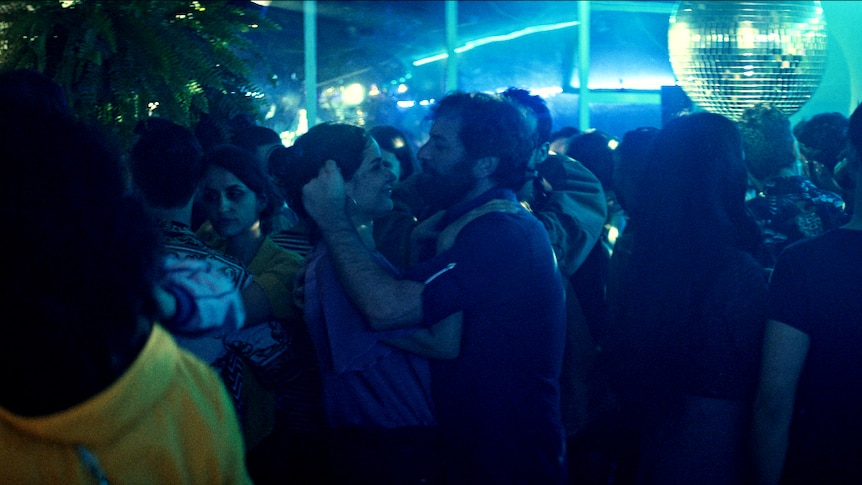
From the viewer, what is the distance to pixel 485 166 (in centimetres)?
243

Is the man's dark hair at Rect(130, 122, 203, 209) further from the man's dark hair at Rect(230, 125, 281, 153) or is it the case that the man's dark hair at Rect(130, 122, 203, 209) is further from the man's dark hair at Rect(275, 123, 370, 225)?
the man's dark hair at Rect(230, 125, 281, 153)

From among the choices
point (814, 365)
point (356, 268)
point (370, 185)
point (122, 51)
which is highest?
point (122, 51)

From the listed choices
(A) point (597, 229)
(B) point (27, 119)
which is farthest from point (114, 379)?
(A) point (597, 229)

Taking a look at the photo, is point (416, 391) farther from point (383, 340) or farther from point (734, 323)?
point (734, 323)

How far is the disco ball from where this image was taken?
3963 millimetres

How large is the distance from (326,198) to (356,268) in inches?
9.2

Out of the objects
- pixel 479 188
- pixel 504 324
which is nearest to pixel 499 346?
pixel 504 324

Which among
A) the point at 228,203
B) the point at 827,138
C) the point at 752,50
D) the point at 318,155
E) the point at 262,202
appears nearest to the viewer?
the point at 318,155

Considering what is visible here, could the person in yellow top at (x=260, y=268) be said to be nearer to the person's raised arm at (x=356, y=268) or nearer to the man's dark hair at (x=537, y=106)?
the person's raised arm at (x=356, y=268)

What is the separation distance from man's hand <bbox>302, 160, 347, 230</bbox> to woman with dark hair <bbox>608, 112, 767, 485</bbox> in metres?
1.02

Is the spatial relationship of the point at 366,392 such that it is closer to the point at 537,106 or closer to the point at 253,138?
the point at 537,106

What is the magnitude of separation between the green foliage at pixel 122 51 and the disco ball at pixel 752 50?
2485 mm

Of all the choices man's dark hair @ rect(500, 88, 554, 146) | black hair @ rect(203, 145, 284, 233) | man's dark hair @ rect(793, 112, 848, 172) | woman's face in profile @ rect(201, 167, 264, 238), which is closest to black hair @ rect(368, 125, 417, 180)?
man's dark hair @ rect(500, 88, 554, 146)

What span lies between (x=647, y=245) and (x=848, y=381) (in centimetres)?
71
